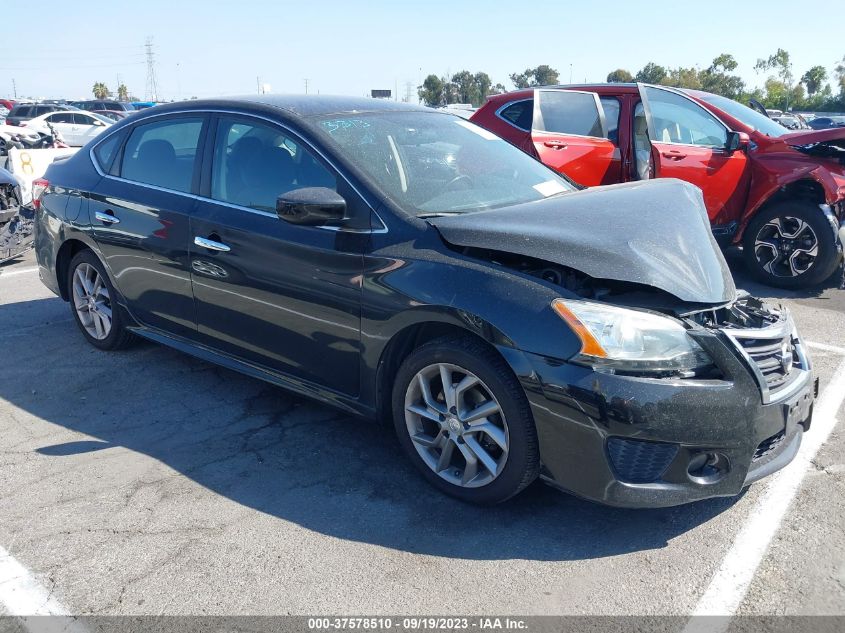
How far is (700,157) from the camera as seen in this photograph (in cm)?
717

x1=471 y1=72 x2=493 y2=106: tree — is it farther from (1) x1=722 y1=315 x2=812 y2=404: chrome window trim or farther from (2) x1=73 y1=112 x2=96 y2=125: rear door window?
(1) x1=722 y1=315 x2=812 y2=404: chrome window trim

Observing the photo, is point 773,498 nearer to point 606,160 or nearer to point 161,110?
point 161,110

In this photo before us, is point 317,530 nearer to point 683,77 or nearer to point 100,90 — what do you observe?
point 683,77

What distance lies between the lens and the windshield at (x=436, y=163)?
11.8 feet

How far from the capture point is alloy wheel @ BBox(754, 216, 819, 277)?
6.89 meters

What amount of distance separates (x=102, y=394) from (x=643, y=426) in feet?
10.7

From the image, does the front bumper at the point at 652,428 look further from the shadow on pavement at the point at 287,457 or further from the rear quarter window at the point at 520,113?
the rear quarter window at the point at 520,113

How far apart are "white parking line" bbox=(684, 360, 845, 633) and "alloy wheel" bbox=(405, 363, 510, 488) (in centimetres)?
91

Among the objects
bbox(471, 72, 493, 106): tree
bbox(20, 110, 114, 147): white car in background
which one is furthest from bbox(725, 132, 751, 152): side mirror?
bbox(471, 72, 493, 106): tree

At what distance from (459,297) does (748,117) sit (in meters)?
5.99

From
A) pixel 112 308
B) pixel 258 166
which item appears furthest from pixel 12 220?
pixel 258 166

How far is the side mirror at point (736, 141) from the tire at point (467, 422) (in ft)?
16.9

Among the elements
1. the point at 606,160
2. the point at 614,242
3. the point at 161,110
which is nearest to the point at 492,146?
the point at 614,242

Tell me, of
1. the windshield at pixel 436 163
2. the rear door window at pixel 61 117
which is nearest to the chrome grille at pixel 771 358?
the windshield at pixel 436 163
